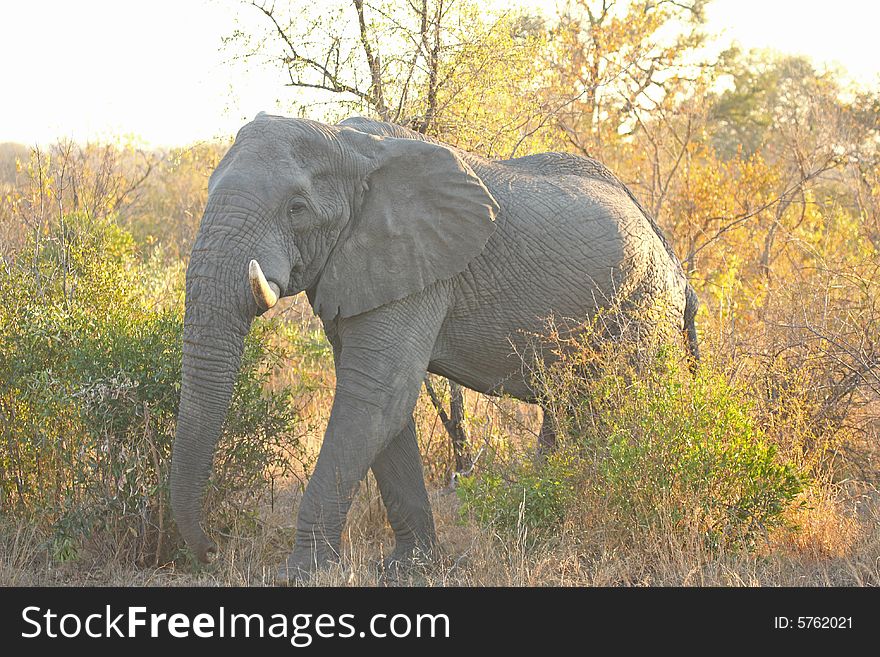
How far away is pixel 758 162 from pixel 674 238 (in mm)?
2365

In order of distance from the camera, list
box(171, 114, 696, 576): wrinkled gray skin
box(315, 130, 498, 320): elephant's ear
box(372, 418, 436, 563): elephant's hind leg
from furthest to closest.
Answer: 1. box(372, 418, 436, 563): elephant's hind leg
2. box(315, 130, 498, 320): elephant's ear
3. box(171, 114, 696, 576): wrinkled gray skin

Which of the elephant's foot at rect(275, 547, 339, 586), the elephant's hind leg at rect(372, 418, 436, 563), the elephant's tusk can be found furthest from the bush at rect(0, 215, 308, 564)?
the elephant's tusk

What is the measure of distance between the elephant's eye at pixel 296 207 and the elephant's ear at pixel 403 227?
0.33 metres

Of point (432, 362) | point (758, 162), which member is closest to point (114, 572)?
point (432, 362)

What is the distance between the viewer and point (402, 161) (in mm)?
5828

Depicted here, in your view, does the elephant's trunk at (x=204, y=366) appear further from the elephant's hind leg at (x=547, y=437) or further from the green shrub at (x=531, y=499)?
the elephant's hind leg at (x=547, y=437)

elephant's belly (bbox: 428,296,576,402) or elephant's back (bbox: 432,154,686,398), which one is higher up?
elephant's back (bbox: 432,154,686,398)

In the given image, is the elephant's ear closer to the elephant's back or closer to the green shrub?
the elephant's back

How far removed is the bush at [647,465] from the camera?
5688 millimetres

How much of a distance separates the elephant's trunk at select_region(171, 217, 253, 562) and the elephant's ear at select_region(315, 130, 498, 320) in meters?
0.62

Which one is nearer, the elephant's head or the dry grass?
the elephant's head

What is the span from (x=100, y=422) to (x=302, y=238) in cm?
159

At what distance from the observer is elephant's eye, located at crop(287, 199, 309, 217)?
17.5 feet

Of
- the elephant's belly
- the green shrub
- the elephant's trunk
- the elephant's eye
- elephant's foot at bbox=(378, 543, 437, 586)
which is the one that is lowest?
elephant's foot at bbox=(378, 543, 437, 586)
